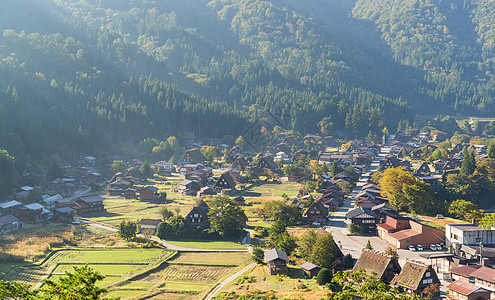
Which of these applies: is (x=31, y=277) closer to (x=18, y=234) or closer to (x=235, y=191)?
(x=18, y=234)

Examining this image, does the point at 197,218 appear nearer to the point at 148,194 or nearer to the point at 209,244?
the point at 209,244

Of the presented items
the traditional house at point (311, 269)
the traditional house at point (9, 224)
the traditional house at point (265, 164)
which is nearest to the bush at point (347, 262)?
the traditional house at point (311, 269)

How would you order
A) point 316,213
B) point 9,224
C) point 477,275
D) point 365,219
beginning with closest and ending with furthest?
point 477,275 → point 9,224 → point 365,219 → point 316,213

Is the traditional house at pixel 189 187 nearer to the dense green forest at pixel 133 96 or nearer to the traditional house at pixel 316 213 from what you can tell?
the traditional house at pixel 316 213

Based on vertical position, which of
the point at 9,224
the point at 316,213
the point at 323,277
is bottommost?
the point at 9,224

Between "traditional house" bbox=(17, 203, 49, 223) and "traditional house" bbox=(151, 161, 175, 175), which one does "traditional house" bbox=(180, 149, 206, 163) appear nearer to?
"traditional house" bbox=(151, 161, 175, 175)

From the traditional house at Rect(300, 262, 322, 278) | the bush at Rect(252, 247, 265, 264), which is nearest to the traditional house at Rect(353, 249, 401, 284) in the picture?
the traditional house at Rect(300, 262, 322, 278)

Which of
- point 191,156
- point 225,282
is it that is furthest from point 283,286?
point 191,156
